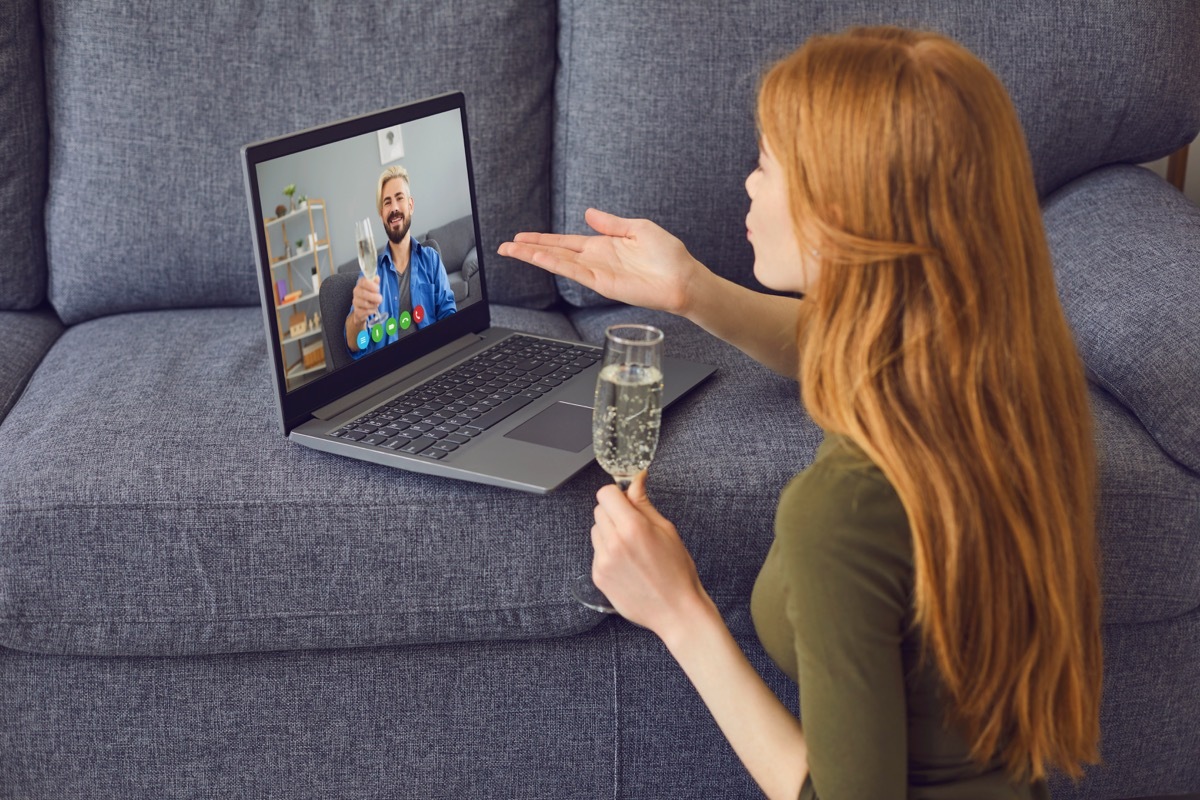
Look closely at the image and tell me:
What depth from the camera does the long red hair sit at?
2.66 feet

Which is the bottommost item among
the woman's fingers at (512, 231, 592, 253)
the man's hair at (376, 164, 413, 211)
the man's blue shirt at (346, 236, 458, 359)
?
the man's blue shirt at (346, 236, 458, 359)

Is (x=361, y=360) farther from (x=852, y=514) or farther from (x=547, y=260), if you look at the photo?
(x=852, y=514)

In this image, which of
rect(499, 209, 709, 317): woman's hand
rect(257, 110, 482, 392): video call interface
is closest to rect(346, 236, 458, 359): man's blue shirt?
rect(257, 110, 482, 392): video call interface

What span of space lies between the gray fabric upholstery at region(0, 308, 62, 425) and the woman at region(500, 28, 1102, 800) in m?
1.04

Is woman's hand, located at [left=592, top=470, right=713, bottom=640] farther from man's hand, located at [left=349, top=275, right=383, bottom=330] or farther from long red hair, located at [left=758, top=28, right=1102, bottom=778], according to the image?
man's hand, located at [left=349, top=275, right=383, bottom=330]

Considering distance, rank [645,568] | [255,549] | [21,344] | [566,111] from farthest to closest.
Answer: [566,111] < [21,344] < [255,549] < [645,568]

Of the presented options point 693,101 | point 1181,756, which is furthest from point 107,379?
point 1181,756

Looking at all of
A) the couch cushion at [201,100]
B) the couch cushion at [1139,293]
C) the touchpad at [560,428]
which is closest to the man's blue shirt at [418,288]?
the touchpad at [560,428]

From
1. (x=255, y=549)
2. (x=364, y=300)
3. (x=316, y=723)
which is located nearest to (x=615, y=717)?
(x=316, y=723)

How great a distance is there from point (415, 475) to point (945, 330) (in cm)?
62

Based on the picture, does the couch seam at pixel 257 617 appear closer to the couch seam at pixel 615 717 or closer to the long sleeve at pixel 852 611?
the couch seam at pixel 615 717

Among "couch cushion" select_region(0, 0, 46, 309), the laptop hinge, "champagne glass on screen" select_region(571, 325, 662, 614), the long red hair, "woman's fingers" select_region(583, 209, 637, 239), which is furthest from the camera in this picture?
"couch cushion" select_region(0, 0, 46, 309)

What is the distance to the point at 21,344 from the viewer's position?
5.29ft

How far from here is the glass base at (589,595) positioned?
121 cm
